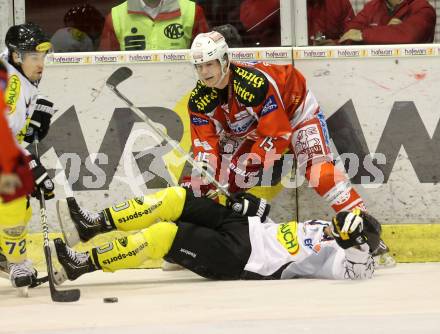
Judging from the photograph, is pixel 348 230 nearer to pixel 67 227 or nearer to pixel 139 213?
pixel 139 213

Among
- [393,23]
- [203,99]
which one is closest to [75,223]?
[203,99]

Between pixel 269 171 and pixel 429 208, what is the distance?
3.15 ft

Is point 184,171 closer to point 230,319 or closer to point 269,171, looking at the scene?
point 269,171

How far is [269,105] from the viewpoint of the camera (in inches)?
242

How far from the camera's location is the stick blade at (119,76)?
21.1ft

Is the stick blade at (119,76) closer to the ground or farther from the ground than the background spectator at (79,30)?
closer to the ground

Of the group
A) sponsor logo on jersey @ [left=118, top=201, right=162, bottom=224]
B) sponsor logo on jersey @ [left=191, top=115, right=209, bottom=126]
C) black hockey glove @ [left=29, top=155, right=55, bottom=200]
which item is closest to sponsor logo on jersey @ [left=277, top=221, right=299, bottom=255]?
sponsor logo on jersey @ [left=118, top=201, right=162, bottom=224]

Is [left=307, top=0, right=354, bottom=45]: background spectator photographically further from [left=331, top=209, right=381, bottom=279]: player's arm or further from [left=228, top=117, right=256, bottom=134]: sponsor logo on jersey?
[left=331, top=209, right=381, bottom=279]: player's arm

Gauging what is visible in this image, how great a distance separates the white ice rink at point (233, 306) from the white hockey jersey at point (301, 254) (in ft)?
0.28

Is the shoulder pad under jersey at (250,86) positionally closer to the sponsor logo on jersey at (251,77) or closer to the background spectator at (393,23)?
the sponsor logo on jersey at (251,77)

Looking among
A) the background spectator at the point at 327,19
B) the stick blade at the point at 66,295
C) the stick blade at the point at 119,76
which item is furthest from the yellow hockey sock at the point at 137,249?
the background spectator at the point at 327,19

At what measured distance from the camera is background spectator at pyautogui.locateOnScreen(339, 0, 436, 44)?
6527mm

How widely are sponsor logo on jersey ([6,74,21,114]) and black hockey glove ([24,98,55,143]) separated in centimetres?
26

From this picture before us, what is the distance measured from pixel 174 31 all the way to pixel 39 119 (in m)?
1.19
